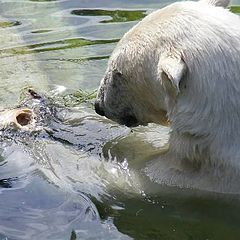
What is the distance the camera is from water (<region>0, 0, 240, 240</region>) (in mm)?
4949

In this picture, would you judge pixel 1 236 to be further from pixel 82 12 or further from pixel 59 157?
pixel 82 12

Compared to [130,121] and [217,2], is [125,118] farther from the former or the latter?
[217,2]

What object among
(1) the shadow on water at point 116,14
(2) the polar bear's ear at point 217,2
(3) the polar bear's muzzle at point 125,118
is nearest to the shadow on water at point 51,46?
(1) the shadow on water at point 116,14

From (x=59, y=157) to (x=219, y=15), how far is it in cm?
159

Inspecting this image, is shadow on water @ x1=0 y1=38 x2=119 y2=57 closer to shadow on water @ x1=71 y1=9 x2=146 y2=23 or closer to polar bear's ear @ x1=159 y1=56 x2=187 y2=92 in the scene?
shadow on water @ x1=71 y1=9 x2=146 y2=23

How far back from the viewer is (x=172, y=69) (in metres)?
4.67

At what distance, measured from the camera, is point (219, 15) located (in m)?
5.00

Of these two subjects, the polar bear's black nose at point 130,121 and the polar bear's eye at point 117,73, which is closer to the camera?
the polar bear's eye at point 117,73

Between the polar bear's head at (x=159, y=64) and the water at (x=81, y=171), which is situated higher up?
the polar bear's head at (x=159, y=64)

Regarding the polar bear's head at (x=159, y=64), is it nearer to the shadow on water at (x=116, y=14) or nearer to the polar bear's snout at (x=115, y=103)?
the polar bear's snout at (x=115, y=103)

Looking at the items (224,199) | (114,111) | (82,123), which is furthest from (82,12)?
(224,199)

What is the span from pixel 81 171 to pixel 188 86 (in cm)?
114

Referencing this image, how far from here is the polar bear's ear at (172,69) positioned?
4633 millimetres

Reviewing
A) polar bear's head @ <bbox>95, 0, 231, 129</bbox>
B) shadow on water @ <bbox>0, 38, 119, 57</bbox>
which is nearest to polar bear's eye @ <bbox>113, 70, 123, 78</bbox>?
polar bear's head @ <bbox>95, 0, 231, 129</bbox>
